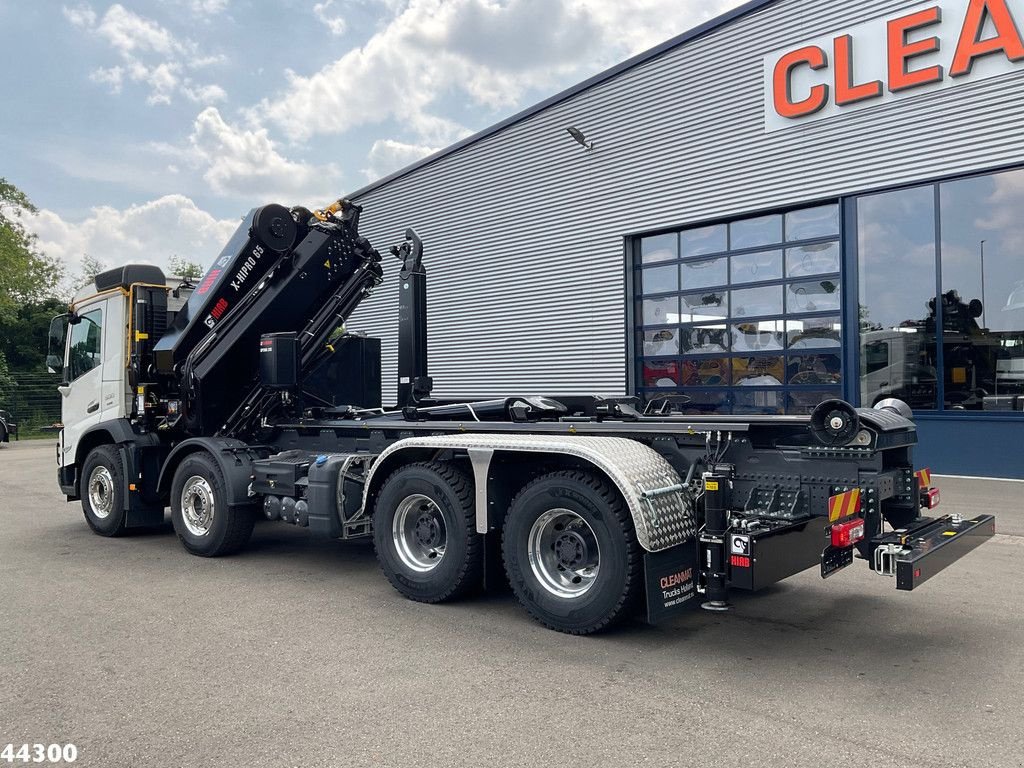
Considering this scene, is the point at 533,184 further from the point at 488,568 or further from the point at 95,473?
the point at 488,568

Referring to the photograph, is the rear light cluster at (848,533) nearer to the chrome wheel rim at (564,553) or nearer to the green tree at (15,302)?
the chrome wheel rim at (564,553)

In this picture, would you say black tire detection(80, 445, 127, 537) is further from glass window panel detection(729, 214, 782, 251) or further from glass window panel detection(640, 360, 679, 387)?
glass window panel detection(729, 214, 782, 251)

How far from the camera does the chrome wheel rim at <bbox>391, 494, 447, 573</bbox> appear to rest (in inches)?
240

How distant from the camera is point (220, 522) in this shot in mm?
7629

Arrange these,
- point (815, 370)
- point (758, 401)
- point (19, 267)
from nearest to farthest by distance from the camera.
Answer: point (815, 370)
point (758, 401)
point (19, 267)

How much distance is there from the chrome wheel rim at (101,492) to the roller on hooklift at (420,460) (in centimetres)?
2

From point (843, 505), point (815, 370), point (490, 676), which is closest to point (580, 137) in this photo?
point (815, 370)

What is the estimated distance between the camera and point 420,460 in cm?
621

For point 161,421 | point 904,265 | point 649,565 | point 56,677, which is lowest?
point 56,677

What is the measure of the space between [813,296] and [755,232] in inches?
61.3

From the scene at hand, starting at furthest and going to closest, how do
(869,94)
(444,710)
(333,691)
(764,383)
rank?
(764,383) < (869,94) < (333,691) < (444,710)

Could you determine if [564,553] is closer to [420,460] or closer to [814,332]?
[420,460]

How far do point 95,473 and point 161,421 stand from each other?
40.4 inches

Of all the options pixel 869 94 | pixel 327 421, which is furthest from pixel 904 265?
pixel 327 421
